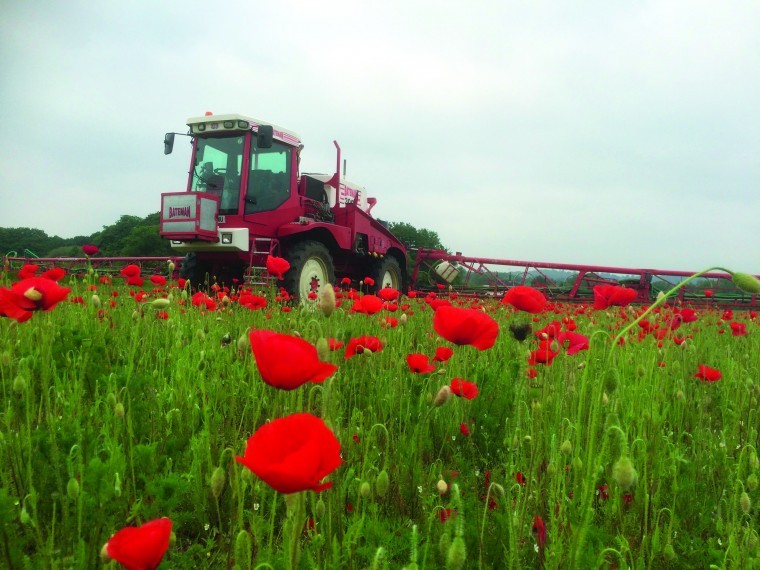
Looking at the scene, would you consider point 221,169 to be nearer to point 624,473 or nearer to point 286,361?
point 286,361

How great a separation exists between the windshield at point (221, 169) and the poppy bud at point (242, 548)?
24.0 ft

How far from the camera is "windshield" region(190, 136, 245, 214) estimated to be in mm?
8008

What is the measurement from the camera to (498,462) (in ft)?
6.89

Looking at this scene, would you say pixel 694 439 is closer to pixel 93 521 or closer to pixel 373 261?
pixel 93 521

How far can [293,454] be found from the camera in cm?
73

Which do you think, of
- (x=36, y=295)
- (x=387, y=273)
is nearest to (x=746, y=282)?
(x=36, y=295)

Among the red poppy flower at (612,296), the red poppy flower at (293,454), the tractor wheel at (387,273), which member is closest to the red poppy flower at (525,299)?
the red poppy flower at (612,296)

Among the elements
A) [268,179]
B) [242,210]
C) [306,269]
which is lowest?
[306,269]

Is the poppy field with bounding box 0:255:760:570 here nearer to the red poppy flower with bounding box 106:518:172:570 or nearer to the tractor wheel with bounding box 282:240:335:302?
the red poppy flower with bounding box 106:518:172:570

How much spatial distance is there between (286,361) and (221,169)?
778 cm

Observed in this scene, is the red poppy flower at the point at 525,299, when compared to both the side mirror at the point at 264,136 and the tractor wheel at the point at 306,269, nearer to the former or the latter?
the tractor wheel at the point at 306,269

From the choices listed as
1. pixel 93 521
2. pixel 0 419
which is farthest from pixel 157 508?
pixel 0 419

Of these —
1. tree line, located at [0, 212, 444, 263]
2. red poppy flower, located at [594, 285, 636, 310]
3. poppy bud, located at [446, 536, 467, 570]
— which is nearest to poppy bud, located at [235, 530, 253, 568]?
poppy bud, located at [446, 536, 467, 570]

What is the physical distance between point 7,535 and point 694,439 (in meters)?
2.19
